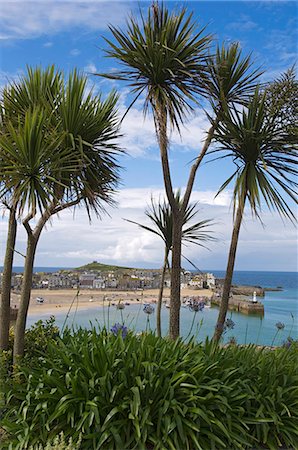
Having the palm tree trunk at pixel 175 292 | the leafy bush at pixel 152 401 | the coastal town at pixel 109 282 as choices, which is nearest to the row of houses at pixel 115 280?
the coastal town at pixel 109 282

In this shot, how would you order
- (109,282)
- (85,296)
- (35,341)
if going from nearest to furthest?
(35,341) → (109,282) → (85,296)


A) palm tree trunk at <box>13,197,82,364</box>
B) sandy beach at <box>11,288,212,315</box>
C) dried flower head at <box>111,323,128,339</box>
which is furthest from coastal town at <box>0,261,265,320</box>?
dried flower head at <box>111,323,128,339</box>

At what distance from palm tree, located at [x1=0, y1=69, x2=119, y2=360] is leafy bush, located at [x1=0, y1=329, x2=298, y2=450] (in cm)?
107

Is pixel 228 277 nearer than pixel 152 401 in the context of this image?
No

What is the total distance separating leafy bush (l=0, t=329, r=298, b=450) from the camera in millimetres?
3525

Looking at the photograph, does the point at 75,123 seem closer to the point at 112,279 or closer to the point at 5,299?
the point at 5,299

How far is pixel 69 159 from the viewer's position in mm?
5020

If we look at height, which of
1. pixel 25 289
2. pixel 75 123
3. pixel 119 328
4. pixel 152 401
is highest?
pixel 75 123

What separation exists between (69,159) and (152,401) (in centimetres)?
254

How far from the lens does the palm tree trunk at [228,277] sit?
5859 mm

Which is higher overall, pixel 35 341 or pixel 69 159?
pixel 69 159

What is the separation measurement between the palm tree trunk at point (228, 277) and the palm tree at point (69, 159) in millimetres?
1600

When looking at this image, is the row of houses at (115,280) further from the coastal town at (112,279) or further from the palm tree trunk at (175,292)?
the palm tree trunk at (175,292)

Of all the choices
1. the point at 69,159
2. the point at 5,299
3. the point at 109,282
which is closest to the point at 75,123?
the point at 69,159
